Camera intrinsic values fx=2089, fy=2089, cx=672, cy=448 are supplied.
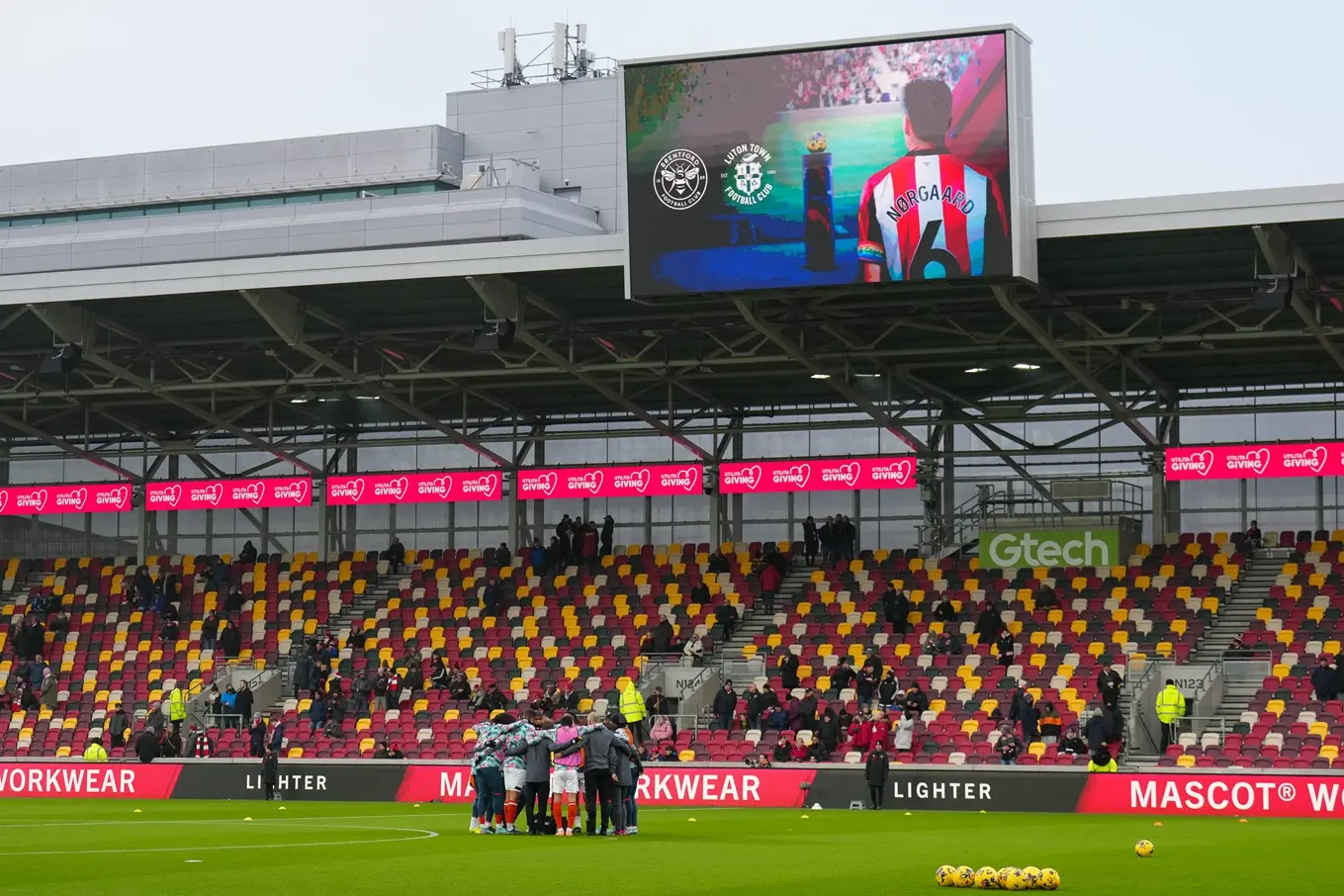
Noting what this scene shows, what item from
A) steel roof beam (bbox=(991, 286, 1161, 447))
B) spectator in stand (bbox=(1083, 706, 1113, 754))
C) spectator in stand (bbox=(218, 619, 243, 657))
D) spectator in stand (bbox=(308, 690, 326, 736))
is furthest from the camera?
spectator in stand (bbox=(218, 619, 243, 657))

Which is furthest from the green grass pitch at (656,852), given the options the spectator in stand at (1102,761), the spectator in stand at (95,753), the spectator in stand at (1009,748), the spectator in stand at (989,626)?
the spectator in stand at (989,626)

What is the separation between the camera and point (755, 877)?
17703 millimetres

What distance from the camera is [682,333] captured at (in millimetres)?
39438

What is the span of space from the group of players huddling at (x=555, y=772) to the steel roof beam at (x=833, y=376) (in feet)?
41.0

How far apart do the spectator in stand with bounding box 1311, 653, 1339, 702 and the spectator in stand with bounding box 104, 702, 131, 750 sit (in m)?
22.6

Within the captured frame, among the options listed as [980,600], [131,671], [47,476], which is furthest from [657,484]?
[47,476]

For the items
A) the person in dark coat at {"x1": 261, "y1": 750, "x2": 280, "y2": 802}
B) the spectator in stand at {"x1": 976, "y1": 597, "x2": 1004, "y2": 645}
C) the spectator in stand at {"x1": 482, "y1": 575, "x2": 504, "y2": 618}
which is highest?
the spectator in stand at {"x1": 482, "y1": 575, "x2": 504, "y2": 618}

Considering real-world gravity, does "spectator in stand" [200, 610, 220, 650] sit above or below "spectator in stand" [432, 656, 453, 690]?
above

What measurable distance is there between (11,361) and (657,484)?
14068mm

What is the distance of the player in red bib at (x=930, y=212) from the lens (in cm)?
3234

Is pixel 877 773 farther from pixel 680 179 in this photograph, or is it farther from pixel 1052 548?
pixel 1052 548

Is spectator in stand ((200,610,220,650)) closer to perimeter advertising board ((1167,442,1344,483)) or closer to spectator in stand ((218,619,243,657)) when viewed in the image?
spectator in stand ((218,619,243,657))

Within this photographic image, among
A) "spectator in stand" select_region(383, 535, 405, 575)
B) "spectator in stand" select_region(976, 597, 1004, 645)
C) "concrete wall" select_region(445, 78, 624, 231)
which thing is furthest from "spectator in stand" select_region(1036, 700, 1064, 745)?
"concrete wall" select_region(445, 78, 624, 231)

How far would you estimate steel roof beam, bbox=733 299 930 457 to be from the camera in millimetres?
35847
